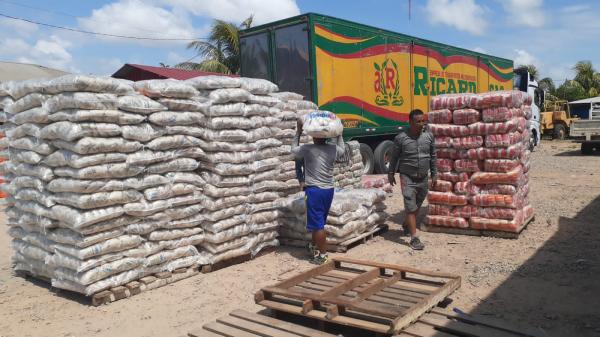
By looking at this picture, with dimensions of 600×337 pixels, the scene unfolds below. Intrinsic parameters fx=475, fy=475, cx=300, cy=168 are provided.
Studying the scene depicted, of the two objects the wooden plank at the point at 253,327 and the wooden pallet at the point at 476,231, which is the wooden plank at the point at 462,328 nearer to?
the wooden plank at the point at 253,327

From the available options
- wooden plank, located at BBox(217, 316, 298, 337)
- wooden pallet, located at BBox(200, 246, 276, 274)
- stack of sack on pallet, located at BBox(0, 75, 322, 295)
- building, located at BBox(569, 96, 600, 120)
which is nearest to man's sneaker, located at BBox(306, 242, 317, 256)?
stack of sack on pallet, located at BBox(0, 75, 322, 295)

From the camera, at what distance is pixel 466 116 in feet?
21.9

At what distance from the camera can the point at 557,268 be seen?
17.4 feet

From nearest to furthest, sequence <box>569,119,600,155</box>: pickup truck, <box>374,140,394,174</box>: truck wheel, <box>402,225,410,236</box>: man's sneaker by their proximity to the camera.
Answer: <box>402,225,410,236</box>: man's sneaker → <box>374,140,394,174</box>: truck wheel → <box>569,119,600,155</box>: pickup truck

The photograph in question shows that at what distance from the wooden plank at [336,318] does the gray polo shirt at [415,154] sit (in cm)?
307

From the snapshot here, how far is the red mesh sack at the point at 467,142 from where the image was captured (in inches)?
261

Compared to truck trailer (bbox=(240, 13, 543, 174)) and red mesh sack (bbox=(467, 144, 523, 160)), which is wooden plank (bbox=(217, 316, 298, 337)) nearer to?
red mesh sack (bbox=(467, 144, 523, 160))

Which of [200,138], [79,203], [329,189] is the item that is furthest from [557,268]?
[79,203]

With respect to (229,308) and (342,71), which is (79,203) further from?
(342,71)

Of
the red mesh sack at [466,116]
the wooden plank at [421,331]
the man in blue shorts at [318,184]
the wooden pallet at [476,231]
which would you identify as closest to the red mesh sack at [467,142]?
the red mesh sack at [466,116]

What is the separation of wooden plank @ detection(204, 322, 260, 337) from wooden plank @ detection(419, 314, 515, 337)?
4.54ft

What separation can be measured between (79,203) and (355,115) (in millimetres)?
7309

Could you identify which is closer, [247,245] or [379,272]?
[379,272]

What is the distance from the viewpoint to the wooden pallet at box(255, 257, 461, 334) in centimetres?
364
